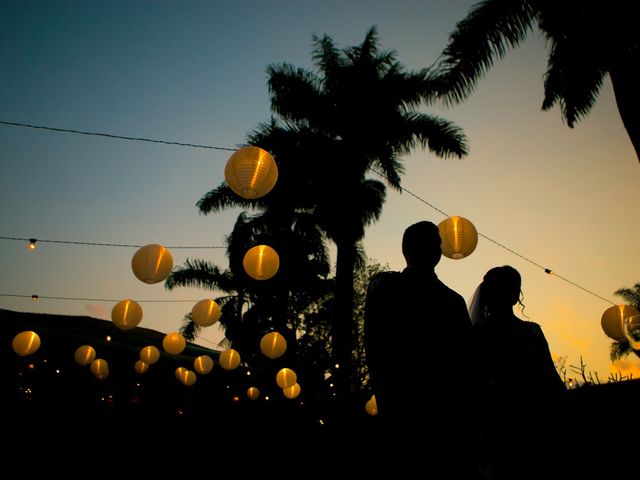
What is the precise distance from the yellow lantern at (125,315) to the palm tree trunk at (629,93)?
31.4 feet

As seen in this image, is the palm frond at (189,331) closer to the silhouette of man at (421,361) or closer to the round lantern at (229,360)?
the round lantern at (229,360)

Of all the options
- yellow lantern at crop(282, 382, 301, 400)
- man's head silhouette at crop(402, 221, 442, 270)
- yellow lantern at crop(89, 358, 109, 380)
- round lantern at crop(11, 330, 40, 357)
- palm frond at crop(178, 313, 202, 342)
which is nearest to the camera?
man's head silhouette at crop(402, 221, 442, 270)

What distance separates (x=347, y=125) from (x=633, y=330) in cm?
893

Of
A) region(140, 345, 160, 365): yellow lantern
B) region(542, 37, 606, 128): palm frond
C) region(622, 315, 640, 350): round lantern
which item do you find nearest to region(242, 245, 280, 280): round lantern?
region(622, 315, 640, 350): round lantern

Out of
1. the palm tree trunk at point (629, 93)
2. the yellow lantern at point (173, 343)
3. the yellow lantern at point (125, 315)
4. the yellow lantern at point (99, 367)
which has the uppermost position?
the palm tree trunk at point (629, 93)

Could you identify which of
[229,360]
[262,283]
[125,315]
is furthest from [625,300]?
[125,315]

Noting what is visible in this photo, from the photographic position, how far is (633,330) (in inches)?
69.8

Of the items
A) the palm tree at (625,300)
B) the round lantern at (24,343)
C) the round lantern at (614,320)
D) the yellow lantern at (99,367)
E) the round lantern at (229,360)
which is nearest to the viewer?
the round lantern at (614,320)

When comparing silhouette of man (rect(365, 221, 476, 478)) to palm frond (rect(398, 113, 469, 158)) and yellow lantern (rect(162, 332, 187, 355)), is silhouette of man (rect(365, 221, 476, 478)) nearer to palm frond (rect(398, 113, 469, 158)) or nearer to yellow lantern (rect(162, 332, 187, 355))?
palm frond (rect(398, 113, 469, 158))

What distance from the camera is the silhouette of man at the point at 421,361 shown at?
4.52ft

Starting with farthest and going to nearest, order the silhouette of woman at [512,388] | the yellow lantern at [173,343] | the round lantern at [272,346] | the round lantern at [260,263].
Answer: the yellow lantern at [173,343] < the round lantern at [272,346] < the round lantern at [260,263] < the silhouette of woman at [512,388]

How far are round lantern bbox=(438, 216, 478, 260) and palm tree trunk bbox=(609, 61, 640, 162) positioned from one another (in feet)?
7.51

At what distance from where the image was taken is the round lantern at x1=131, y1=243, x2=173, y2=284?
20.8 feet

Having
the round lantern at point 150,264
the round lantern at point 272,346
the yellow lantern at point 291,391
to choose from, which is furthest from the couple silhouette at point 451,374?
the yellow lantern at point 291,391
